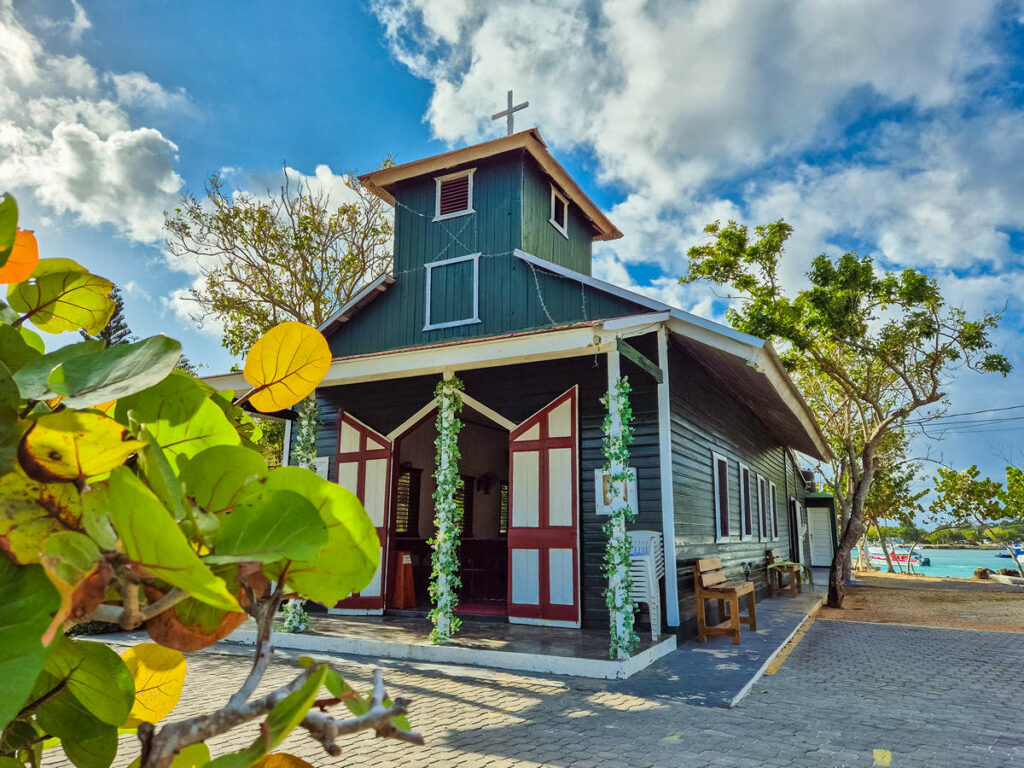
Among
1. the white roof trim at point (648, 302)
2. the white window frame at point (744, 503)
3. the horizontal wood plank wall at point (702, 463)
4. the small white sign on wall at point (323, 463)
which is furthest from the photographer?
the white window frame at point (744, 503)

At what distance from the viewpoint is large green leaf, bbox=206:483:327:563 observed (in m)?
0.43

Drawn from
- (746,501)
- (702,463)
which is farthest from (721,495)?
(746,501)

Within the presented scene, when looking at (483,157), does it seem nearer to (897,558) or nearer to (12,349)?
(12,349)

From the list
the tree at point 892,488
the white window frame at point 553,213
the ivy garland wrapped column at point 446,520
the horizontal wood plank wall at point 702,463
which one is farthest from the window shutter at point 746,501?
the tree at point 892,488

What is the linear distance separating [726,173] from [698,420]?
12.8 m

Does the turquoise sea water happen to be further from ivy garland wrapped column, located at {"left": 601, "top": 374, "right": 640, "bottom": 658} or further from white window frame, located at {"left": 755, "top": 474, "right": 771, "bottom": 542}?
ivy garland wrapped column, located at {"left": 601, "top": 374, "right": 640, "bottom": 658}

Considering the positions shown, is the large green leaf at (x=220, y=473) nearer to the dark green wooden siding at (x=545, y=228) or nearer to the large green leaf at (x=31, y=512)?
the large green leaf at (x=31, y=512)

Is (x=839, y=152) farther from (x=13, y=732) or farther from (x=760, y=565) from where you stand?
(x=13, y=732)

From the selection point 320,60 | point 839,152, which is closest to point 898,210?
point 839,152

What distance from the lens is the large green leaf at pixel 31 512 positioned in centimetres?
43

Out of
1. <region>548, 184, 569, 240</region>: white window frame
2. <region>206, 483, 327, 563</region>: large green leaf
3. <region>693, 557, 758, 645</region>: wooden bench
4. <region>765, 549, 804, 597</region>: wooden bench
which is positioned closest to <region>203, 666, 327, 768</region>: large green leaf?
<region>206, 483, 327, 563</region>: large green leaf

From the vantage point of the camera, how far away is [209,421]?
0.56 metres

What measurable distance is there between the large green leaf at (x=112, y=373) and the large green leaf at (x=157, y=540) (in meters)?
0.10

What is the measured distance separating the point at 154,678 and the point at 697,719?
484 centimetres
